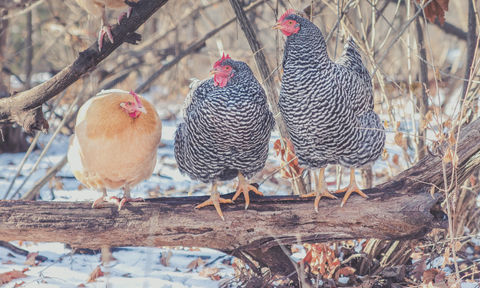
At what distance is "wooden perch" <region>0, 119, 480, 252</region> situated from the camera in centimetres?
263

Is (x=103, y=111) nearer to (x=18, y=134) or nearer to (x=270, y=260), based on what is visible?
(x=270, y=260)

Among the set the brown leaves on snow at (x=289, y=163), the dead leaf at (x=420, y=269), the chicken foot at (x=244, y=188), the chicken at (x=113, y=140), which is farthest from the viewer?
the brown leaves on snow at (x=289, y=163)

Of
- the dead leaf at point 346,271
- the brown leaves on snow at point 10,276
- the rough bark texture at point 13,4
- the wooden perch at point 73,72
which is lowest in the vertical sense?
the dead leaf at point 346,271

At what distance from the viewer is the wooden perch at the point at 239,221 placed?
2.63m

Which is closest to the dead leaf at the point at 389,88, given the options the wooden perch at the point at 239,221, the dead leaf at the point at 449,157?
the wooden perch at the point at 239,221

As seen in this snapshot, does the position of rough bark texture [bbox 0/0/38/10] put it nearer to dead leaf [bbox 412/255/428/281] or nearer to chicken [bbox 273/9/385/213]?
chicken [bbox 273/9/385/213]

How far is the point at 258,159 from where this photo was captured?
112 inches

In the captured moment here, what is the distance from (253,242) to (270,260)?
0.98 ft

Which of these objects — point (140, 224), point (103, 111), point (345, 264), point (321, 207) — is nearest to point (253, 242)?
point (321, 207)

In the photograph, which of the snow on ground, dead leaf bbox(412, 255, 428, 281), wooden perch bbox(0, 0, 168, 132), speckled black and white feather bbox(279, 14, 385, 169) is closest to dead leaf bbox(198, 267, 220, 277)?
the snow on ground

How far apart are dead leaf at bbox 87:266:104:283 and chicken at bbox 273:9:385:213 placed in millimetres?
1866

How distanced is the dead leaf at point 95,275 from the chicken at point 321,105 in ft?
6.12

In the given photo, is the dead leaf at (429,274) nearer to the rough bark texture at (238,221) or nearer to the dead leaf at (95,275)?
the rough bark texture at (238,221)

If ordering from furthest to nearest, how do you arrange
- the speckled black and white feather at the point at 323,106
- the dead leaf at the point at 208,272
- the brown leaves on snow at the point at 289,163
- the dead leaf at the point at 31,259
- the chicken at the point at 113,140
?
the dead leaf at the point at 31,259 < the dead leaf at the point at 208,272 < the brown leaves on snow at the point at 289,163 < the chicken at the point at 113,140 < the speckled black and white feather at the point at 323,106
